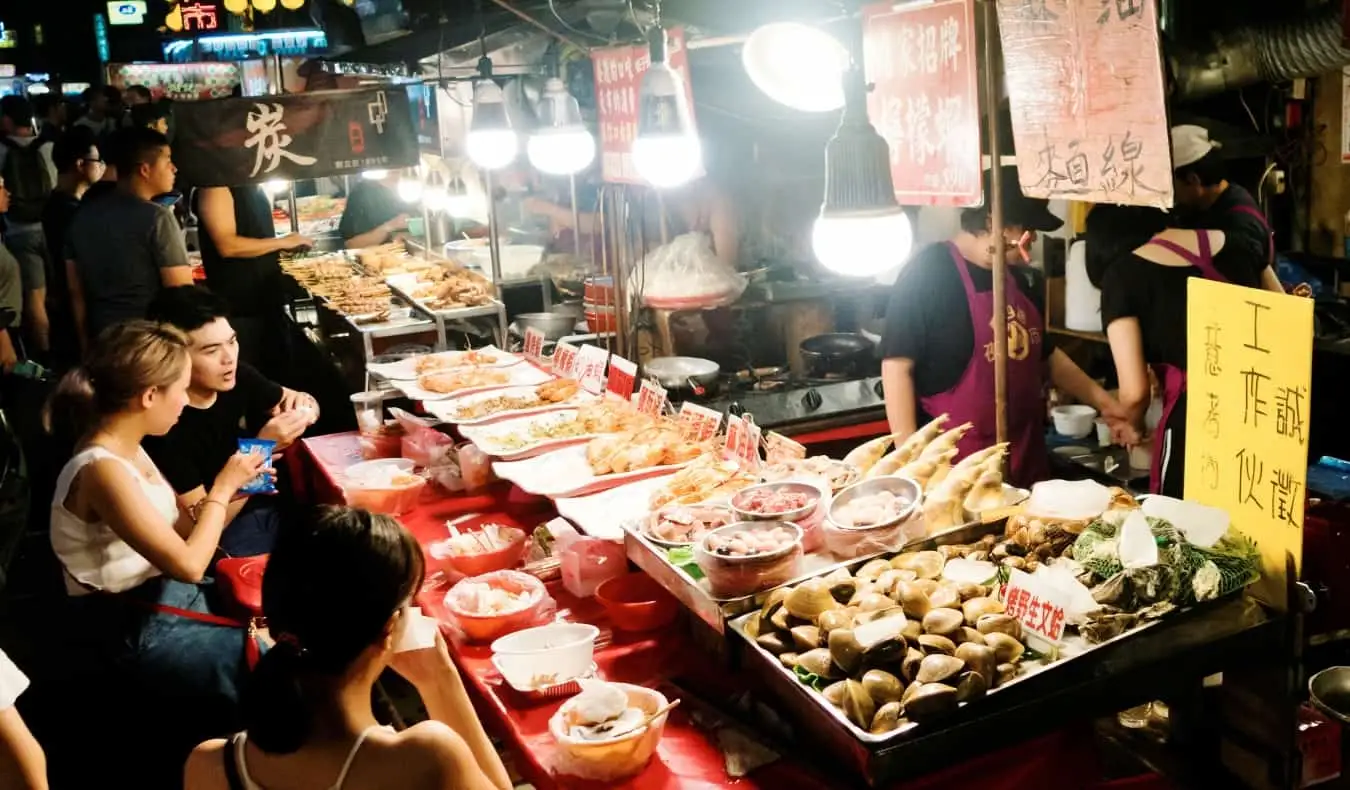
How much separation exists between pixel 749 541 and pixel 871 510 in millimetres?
404

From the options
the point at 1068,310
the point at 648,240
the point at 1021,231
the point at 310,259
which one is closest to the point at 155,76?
the point at 310,259

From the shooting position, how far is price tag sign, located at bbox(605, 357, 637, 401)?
5.26 m

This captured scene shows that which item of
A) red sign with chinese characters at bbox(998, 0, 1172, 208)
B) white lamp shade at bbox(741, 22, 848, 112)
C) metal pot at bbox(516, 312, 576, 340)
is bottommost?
metal pot at bbox(516, 312, 576, 340)

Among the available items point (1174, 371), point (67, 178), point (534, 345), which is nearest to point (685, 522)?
point (1174, 371)

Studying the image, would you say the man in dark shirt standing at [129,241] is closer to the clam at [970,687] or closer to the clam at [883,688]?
the clam at [883,688]

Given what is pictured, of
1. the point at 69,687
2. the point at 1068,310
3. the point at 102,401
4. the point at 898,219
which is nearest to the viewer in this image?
the point at 898,219

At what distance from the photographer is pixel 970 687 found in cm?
240

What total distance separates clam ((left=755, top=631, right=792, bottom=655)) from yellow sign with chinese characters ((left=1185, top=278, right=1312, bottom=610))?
1158 mm

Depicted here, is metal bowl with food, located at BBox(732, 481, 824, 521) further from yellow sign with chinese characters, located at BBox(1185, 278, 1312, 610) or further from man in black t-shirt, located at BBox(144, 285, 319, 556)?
man in black t-shirt, located at BBox(144, 285, 319, 556)

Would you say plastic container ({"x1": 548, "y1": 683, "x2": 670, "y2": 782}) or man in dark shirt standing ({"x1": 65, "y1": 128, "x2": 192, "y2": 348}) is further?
man in dark shirt standing ({"x1": 65, "y1": 128, "x2": 192, "y2": 348})

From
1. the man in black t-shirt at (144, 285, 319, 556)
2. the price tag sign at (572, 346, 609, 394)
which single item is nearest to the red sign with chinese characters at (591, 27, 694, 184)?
the price tag sign at (572, 346, 609, 394)

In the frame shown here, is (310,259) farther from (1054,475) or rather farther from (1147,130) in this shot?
(1147,130)

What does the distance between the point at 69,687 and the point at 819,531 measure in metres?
3.82

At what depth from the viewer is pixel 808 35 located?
4.18m
